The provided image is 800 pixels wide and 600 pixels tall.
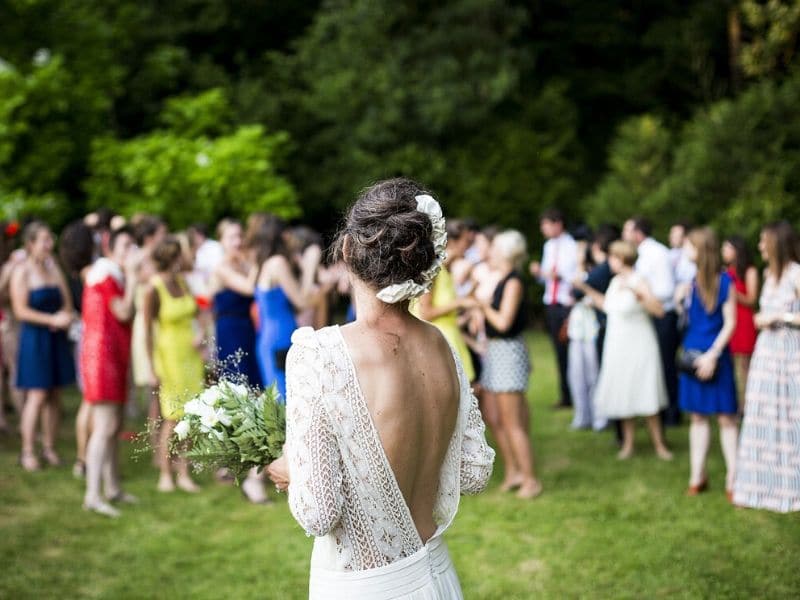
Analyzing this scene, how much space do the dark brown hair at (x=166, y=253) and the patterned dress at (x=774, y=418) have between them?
14.5 ft

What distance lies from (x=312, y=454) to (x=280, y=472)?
47 centimetres

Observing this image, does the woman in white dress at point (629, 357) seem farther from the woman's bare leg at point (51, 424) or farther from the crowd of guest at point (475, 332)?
the woman's bare leg at point (51, 424)

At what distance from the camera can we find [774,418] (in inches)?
256

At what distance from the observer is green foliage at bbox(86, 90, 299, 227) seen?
17.9 m

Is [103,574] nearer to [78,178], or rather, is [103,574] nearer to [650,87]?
[78,178]

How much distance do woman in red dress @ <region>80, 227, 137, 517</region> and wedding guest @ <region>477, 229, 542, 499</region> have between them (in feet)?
8.92

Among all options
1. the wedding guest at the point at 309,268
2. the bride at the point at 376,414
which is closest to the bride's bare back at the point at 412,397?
the bride at the point at 376,414

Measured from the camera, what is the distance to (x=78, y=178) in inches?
782

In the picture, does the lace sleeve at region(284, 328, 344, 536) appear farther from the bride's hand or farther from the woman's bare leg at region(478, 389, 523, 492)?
the woman's bare leg at region(478, 389, 523, 492)

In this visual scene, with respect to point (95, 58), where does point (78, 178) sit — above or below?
below

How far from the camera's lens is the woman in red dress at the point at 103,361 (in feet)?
22.5

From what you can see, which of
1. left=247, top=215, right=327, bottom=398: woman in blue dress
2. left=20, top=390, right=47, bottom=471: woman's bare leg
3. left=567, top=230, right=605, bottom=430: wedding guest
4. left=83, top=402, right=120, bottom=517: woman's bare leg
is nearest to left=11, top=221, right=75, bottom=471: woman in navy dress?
left=20, top=390, right=47, bottom=471: woman's bare leg

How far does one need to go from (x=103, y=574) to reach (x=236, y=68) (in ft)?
66.3

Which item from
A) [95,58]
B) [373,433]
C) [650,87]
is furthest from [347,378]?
[650,87]
